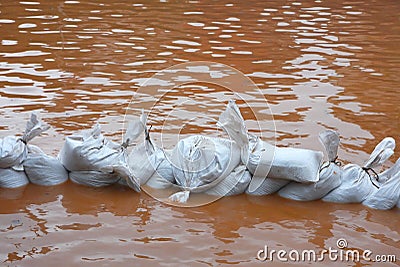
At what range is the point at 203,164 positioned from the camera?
428 centimetres

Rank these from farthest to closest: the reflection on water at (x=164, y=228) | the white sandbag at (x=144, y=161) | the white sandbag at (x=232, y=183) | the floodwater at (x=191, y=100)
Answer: the white sandbag at (x=144, y=161), the white sandbag at (x=232, y=183), the floodwater at (x=191, y=100), the reflection on water at (x=164, y=228)

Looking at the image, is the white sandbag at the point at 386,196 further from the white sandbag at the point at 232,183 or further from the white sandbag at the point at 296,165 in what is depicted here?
the white sandbag at the point at 232,183

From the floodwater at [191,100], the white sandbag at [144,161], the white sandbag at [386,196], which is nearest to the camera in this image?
the floodwater at [191,100]

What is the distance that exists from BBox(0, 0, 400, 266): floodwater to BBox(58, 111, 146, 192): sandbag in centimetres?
10

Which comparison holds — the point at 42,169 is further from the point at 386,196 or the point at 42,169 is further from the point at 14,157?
the point at 386,196

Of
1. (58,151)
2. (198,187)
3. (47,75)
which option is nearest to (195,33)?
(47,75)

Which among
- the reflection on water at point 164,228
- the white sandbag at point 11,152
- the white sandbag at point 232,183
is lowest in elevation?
the reflection on water at point 164,228

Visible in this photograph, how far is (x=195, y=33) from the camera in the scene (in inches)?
356

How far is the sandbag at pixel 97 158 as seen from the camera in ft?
14.2

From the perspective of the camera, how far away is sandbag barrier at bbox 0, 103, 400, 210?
423 centimetres

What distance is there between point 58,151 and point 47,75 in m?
2.19

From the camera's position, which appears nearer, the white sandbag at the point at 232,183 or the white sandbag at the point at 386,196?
the white sandbag at the point at 386,196

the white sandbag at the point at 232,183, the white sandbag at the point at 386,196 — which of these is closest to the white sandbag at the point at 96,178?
the white sandbag at the point at 232,183

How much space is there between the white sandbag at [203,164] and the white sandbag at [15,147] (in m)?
0.99
